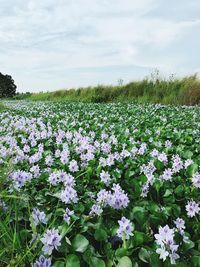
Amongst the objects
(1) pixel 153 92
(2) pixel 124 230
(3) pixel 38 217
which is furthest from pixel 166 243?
(1) pixel 153 92

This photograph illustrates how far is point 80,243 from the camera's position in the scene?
178 cm

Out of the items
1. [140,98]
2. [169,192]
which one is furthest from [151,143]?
[140,98]

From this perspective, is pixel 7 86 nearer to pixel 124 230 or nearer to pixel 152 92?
pixel 152 92

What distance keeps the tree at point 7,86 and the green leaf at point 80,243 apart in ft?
137

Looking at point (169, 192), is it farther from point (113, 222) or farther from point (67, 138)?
point (67, 138)

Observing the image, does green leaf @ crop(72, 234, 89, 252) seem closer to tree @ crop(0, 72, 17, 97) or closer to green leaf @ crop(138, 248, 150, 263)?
green leaf @ crop(138, 248, 150, 263)

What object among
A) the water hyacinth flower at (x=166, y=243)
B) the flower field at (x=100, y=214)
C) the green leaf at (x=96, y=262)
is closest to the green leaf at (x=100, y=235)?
the flower field at (x=100, y=214)

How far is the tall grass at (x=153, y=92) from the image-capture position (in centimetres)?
1361

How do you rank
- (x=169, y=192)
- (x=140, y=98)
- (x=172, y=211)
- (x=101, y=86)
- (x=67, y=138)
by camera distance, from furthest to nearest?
(x=101, y=86) → (x=140, y=98) → (x=67, y=138) → (x=169, y=192) → (x=172, y=211)

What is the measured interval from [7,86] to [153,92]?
1213 inches

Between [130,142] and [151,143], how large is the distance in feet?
1.15

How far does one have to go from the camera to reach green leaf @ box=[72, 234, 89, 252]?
68.8 inches

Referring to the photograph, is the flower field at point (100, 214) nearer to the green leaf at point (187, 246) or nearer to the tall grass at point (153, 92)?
the green leaf at point (187, 246)

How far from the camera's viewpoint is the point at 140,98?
1521 cm
